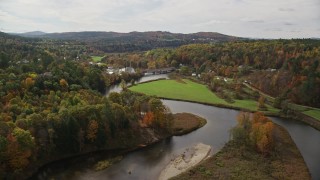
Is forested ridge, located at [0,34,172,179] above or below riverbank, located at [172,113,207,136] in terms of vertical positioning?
above

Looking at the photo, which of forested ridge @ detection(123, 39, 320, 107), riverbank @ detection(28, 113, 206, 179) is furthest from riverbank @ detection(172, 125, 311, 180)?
forested ridge @ detection(123, 39, 320, 107)

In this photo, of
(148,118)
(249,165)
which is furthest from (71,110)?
(249,165)

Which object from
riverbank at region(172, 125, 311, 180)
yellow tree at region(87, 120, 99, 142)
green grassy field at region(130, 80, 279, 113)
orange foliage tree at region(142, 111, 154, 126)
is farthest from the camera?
green grassy field at region(130, 80, 279, 113)

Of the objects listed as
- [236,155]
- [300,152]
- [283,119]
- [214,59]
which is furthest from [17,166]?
[214,59]

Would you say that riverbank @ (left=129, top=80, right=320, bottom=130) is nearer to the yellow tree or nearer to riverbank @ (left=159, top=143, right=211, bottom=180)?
riverbank @ (left=159, top=143, right=211, bottom=180)

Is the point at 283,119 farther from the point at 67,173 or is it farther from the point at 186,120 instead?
the point at 67,173

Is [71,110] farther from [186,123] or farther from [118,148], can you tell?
[186,123]

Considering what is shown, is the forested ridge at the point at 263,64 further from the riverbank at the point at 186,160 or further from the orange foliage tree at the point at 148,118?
the orange foliage tree at the point at 148,118
